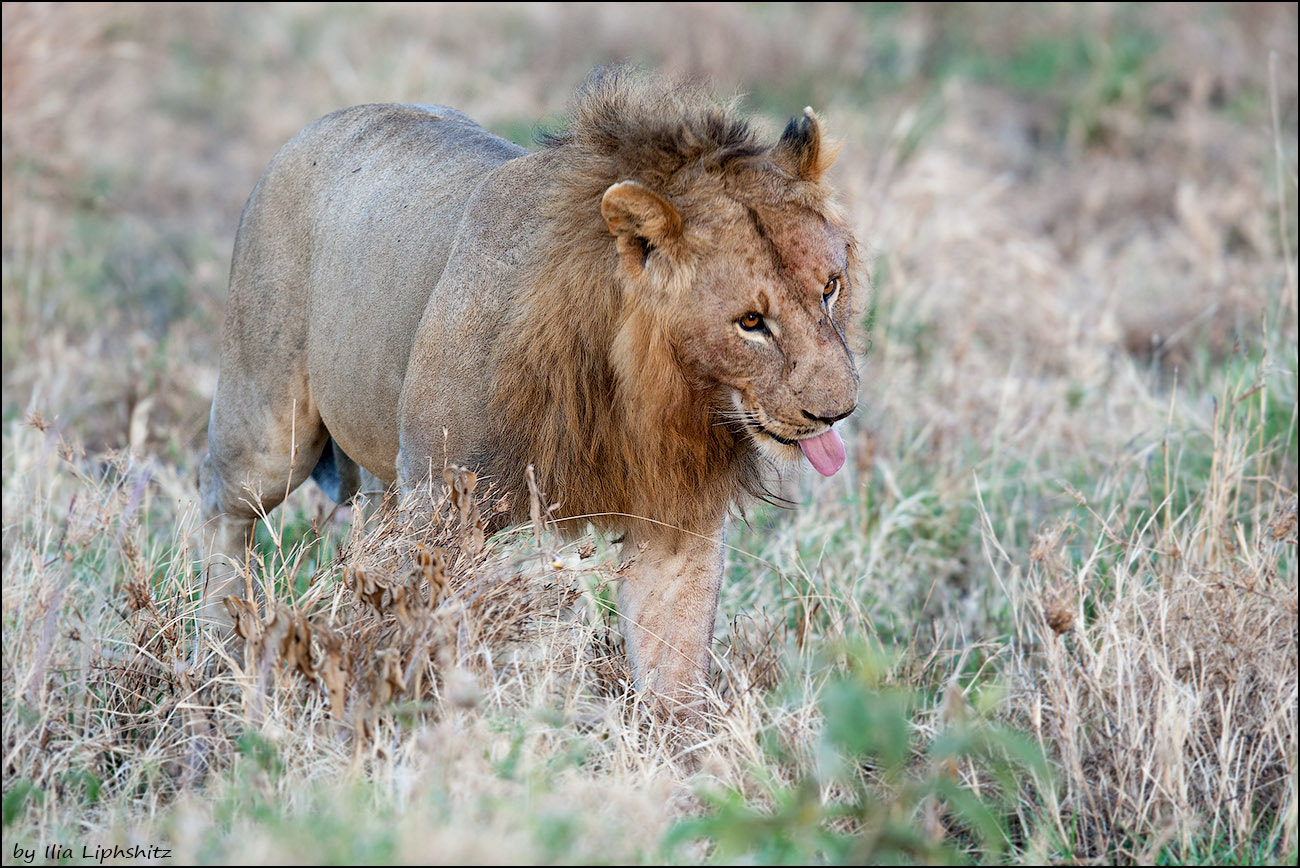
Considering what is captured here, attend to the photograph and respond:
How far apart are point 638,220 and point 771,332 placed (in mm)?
359

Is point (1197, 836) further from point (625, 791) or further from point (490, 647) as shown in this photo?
point (490, 647)

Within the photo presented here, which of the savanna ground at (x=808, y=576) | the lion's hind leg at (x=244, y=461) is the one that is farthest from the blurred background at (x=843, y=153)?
the lion's hind leg at (x=244, y=461)

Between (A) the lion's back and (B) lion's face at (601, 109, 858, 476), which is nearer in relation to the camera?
(B) lion's face at (601, 109, 858, 476)

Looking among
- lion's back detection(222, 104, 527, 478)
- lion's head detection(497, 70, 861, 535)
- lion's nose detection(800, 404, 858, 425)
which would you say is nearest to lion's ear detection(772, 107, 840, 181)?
lion's head detection(497, 70, 861, 535)

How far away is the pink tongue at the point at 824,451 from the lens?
9.77ft

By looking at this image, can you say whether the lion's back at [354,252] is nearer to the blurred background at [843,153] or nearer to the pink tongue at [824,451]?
the blurred background at [843,153]

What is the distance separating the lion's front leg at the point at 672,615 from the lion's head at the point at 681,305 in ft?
0.72

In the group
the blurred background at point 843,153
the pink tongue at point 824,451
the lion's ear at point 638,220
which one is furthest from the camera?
the blurred background at point 843,153

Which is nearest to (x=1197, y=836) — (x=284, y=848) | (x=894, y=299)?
(x=284, y=848)

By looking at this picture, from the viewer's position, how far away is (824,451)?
2.99m

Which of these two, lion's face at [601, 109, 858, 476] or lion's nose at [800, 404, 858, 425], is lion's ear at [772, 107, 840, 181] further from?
lion's nose at [800, 404, 858, 425]

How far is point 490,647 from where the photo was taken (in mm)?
3111

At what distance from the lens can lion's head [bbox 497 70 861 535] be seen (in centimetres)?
289

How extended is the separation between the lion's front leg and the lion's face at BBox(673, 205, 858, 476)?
647 mm
